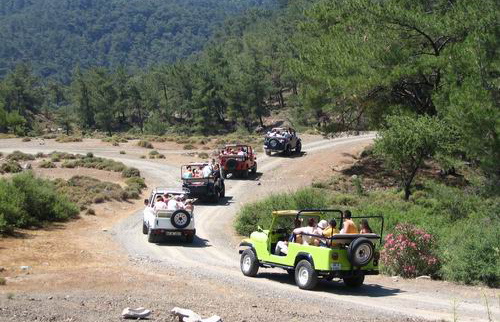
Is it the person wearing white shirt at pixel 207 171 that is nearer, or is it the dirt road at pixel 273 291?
the dirt road at pixel 273 291

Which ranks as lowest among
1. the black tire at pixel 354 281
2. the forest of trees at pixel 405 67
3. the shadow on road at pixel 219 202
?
the black tire at pixel 354 281

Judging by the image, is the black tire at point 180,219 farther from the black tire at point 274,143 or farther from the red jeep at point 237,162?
the black tire at point 274,143

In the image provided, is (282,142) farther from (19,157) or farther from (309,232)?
(309,232)

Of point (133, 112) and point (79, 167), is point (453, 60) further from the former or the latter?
point (133, 112)

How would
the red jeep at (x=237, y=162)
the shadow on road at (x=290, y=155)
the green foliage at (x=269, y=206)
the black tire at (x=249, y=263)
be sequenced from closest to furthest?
1. the black tire at (x=249, y=263)
2. the green foliage at (x=269, y=206)
3. the red jeep at (x=237, y=162)
4. the shadow on road at (x=290, y=155)

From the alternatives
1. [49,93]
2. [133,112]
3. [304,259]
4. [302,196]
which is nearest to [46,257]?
[304,259]

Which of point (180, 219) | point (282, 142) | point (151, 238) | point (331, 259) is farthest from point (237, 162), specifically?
point (331, 259)

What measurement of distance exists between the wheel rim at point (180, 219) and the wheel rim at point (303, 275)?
26.8ft

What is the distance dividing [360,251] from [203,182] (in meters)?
18.8

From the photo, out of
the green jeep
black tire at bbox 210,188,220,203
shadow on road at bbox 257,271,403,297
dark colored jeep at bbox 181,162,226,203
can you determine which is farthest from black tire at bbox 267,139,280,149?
the green jeep

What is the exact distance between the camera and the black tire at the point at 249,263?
16.6 m

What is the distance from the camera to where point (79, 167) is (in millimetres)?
46938

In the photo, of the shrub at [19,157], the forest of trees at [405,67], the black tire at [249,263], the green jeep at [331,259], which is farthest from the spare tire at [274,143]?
the green jeep at [331,259]

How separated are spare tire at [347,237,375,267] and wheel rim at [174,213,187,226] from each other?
9245 millimetres
